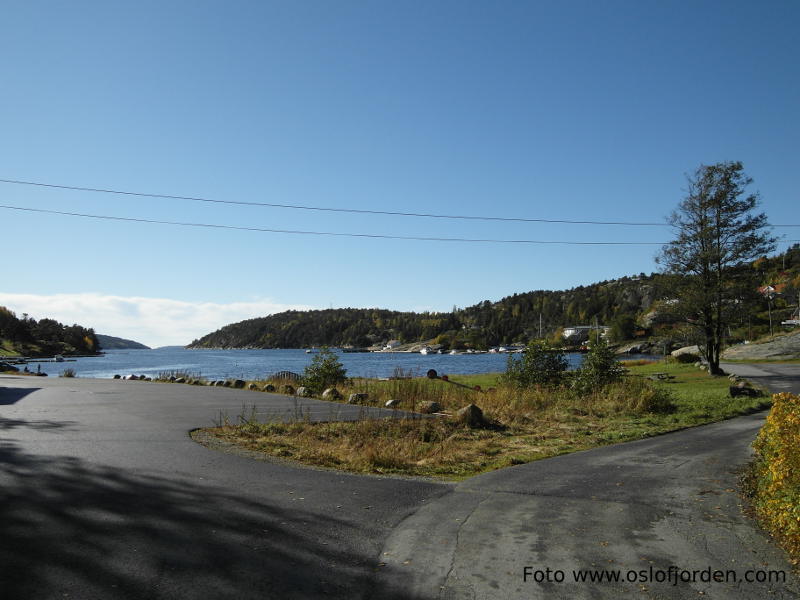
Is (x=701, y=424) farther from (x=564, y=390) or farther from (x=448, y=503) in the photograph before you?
(x=448, y=503)

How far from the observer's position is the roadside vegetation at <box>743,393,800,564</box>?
5465 millimetres

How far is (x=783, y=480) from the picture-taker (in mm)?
5898

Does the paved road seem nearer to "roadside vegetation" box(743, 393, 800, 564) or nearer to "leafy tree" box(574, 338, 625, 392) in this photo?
"roadside vegetation" box(743, 393, 800, 564)

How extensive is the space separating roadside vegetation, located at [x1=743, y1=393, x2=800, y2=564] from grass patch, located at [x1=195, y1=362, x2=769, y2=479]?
4559mm

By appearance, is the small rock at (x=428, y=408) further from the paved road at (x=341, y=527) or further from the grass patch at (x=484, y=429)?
the paved road at (x=341, y=527)

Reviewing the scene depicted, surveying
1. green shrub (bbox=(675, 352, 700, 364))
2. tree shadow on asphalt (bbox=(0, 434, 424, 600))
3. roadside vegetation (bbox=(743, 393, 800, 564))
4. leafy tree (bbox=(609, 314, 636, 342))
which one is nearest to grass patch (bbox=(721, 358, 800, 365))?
green shrub (bbox=(675, 352, 700, 364))

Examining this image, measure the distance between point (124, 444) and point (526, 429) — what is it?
10031mm

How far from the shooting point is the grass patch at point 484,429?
424 inches

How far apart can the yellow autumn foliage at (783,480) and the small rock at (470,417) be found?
8626 millimetres

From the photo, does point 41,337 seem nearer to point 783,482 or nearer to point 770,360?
point 770,360

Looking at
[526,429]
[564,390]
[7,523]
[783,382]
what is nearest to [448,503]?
[7,523]

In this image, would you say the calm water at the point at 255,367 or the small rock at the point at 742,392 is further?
the calm water at the point at 255,367

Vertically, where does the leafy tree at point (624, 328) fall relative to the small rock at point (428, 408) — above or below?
above

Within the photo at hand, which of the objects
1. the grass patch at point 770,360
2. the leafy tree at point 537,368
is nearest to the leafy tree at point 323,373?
the leafy tree at point 537,368
